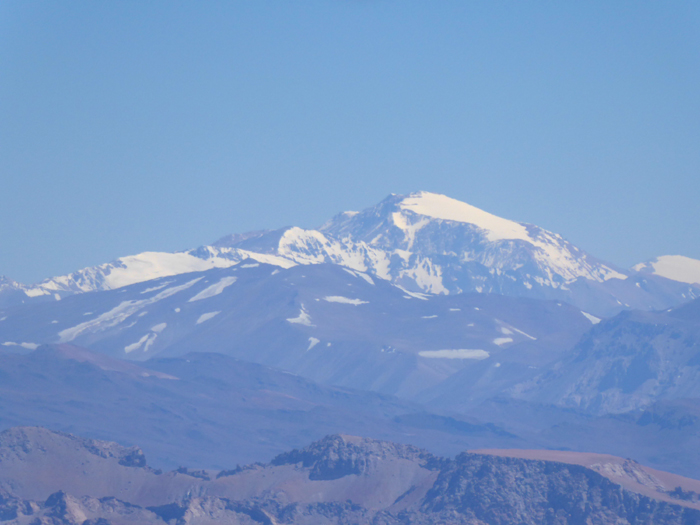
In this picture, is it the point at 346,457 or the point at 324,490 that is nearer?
the point at 324,490

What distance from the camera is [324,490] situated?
17225 cm

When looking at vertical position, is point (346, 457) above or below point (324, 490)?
above

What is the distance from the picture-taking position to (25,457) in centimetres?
17612

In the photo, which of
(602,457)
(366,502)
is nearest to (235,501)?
(366,502)

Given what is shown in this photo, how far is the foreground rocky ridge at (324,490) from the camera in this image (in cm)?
15262

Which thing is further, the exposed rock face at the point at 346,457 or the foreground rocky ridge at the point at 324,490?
the exposed rock face at the point at 346,457

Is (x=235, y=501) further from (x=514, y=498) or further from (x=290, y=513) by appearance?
(x=514, y=498)

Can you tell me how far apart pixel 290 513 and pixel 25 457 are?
38.4m

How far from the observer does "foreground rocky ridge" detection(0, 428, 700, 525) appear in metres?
153

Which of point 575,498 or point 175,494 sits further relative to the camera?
point 175,494

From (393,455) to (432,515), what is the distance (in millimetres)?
22665

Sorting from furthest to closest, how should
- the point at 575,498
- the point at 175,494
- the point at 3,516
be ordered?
the point at 175,494, the point at 575,498, the point at 3,516

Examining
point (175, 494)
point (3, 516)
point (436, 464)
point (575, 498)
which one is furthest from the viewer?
point (436, 464)

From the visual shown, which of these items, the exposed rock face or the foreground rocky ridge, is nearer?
the foreground rocky ridge
